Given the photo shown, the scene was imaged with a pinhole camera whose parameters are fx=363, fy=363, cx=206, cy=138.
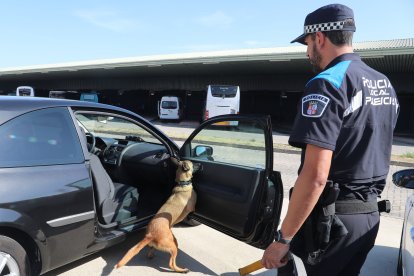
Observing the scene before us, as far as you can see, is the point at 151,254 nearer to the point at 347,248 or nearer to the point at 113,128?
the point at 113,128

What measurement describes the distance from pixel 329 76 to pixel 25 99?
2275 millimetres

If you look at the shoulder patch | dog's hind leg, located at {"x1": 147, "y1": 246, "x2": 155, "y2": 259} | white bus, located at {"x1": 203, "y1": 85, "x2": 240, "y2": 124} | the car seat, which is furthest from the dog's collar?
white bus, located at {"x1": 203, "y1": 85, "x2": 240, "y2": 124}

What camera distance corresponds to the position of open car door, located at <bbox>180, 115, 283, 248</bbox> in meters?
2.85

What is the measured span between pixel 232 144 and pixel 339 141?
1971 millimetres

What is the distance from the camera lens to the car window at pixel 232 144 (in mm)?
3039

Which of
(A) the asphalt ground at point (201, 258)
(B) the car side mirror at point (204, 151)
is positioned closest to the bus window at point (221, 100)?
(A) the asphalt ground at point (201, 258)

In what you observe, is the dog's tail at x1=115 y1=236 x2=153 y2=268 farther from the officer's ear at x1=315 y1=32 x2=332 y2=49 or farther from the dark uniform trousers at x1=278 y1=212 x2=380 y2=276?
the officer's ear at x1=315 y1=32 x2=332 y2=49

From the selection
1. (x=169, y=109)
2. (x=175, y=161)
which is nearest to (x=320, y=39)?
(x=175, y=161)

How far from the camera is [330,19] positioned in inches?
66.4

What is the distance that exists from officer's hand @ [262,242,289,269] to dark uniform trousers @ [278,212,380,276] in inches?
5.4

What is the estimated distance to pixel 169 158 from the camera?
3.81 meters

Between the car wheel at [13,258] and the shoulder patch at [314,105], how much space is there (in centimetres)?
205

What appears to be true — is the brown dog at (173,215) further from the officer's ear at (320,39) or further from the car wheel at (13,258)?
the officer's ear at (320,39)

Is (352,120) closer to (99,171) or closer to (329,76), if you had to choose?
(329,76)
